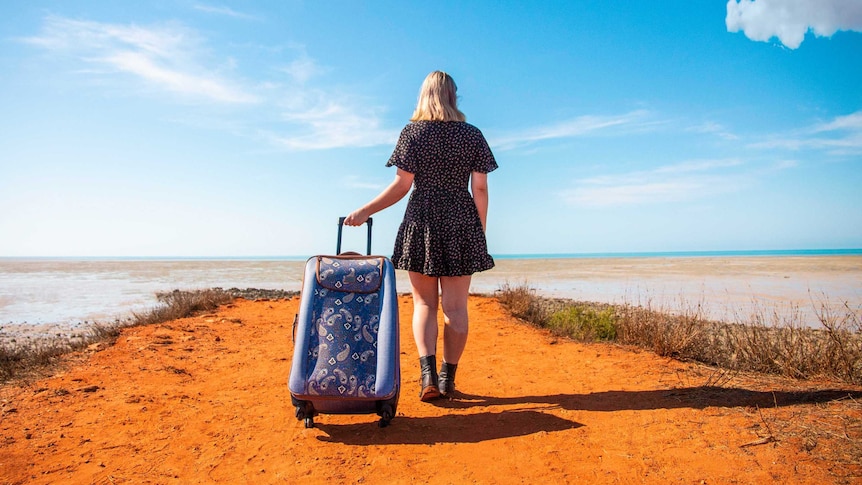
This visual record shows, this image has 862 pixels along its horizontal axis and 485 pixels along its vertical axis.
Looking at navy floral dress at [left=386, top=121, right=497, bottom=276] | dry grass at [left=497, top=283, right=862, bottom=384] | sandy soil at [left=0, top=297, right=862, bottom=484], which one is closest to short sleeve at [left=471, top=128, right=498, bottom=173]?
navy floral dress at [left=386, top=121, right=497, bottom=276]

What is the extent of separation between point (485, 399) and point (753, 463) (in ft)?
5.95

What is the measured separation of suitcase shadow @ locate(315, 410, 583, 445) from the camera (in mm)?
3055

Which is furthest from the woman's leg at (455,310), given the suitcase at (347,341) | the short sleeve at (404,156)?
the short sleeve at (404,156)

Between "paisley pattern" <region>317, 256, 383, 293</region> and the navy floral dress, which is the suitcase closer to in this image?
"paisley pattern" <region>317, 256, 383, 293</region>

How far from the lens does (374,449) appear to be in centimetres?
292

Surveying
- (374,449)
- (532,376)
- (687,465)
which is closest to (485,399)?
(532,376)

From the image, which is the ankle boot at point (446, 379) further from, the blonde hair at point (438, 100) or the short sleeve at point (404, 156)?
the blonde hair at point (438, 100)

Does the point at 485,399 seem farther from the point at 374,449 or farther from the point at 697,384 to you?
the point at 697,384

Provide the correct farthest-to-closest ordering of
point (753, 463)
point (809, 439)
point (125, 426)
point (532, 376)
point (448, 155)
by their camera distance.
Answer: point (532, 376) → point (448, 155) → point (125, 426) → point (809, 439) → point (753, 463)

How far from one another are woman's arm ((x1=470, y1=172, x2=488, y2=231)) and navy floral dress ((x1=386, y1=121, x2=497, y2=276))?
49 millimetres

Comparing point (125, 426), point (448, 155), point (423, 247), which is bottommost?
point (125, 426)

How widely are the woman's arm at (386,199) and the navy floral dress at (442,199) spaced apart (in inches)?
2.8

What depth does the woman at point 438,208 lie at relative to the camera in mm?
3588

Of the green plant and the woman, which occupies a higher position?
the woman
